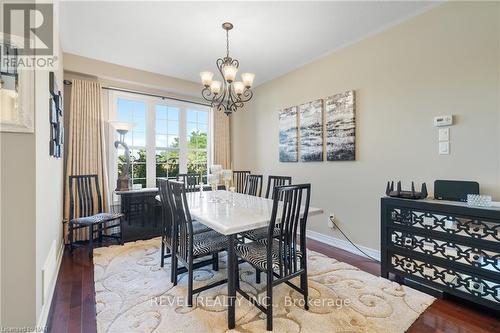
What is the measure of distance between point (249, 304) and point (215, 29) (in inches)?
113

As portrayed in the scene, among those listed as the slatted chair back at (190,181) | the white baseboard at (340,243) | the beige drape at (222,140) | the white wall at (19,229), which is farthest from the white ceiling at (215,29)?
the white baseboard at (340,243)

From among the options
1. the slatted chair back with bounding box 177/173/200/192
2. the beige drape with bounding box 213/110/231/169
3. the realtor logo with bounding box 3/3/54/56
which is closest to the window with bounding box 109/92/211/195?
the beige drape with bounding box 213/110/231/169

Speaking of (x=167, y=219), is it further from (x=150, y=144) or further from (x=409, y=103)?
(x=409, y=103)

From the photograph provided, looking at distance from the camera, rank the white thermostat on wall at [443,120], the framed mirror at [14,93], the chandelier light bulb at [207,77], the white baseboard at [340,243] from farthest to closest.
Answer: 1. the white baseboard at [340,243]
2. the chandelier light bulb at [207,77]
3. the white thermostat on wall at [443,120]
4. the framed mirror at [14,93]

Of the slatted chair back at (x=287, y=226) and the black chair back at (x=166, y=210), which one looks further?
the black chair back at (x=166, y=210)

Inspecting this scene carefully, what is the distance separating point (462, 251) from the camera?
184 cm

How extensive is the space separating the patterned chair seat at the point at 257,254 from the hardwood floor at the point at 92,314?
103 cm

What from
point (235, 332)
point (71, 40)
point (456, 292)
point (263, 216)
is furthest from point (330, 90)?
point (71, 40)

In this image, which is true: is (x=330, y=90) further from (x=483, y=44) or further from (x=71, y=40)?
(x=71, y=40)

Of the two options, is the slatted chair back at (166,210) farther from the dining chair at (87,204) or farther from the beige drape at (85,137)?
the beige drape at (85,137)

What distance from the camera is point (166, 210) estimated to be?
8.21 feet

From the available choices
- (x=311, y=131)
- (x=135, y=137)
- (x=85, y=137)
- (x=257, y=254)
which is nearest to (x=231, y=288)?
(x=257, y=254)

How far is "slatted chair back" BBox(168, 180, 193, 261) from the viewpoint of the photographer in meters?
1.92

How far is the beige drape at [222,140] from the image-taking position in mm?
4820
